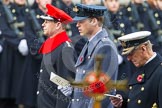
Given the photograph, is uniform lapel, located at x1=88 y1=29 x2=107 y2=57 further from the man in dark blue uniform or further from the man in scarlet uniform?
the man in scarlet uniform

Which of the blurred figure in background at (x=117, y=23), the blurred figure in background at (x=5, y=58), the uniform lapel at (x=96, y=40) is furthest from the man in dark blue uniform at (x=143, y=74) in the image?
the blurred figure in background at (x=5, y=58)

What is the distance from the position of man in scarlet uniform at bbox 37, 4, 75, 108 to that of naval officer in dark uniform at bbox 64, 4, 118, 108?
424mm

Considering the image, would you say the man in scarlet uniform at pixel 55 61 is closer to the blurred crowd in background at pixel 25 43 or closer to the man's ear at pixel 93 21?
the man's ear at pixel 93 21

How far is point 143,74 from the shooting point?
21.2ft

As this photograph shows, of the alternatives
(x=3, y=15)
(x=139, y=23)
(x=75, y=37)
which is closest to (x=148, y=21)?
(x=139, y=23)

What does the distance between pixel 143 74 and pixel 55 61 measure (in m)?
1.37

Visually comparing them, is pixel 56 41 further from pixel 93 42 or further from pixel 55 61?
pixel 93 42

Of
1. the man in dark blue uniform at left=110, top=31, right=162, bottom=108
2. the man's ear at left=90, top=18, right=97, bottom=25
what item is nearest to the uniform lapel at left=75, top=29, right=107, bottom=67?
the man's ear at left=90, top=18, right=97, bottom=25

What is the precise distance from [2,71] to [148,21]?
108 inches

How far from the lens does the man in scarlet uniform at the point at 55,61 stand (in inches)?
293

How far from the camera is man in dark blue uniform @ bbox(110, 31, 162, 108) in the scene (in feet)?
20.6

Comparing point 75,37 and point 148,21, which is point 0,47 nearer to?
point 75,37

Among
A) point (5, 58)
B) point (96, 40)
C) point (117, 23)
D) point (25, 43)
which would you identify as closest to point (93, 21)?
point (96, 40)

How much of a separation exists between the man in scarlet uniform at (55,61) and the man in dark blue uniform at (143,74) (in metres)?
0.99
